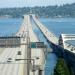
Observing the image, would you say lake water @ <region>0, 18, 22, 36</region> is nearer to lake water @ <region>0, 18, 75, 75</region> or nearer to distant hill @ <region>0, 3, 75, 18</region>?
lake water @ <region>0, 18, 75, 75</region>

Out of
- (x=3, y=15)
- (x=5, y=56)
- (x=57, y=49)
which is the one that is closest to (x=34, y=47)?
(x=5, y=56)

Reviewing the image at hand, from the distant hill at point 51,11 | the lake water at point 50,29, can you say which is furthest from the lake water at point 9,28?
the distant hill at point 51,11

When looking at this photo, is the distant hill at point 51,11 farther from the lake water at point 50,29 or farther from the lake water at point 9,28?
the lake water at point 9,28

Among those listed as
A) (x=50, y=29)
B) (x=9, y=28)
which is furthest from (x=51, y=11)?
(x=50, y=29)

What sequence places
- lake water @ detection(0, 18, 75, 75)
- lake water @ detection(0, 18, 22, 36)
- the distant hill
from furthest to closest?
1. the distant hill
2. lake water @ detection(0, 18, 22, 36)
3. lake water @ detection(0, 18, 75, 75)

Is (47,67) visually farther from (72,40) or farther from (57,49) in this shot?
(72,40)

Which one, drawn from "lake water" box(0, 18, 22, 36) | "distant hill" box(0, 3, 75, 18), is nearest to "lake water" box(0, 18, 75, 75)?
"lake water" box(0, 18, 22, 36)

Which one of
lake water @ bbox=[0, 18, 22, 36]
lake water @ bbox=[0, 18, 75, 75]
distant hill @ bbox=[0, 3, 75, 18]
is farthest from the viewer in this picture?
A: distant hill @ bbox=[0, 3, 75, 18]

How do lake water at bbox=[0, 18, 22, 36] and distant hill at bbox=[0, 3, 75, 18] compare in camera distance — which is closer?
lake water at bbox=[0, 18, 22, 36]

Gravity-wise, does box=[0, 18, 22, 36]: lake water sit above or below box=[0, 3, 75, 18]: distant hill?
below

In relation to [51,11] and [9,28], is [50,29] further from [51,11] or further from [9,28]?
[51,11]

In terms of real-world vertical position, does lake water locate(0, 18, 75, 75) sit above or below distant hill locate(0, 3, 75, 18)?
below
